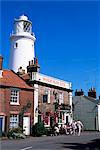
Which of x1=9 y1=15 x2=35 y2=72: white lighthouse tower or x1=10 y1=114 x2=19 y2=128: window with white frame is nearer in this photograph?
x1=10 y1=114 x2=19 y2=128: window with white frame

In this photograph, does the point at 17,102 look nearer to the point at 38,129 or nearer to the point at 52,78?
the point at 38,129

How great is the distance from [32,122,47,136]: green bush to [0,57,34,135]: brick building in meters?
0.61

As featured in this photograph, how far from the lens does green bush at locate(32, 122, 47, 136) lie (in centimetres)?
3284

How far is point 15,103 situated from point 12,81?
107 inches

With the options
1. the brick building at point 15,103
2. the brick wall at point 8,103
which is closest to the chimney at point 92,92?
the brick building at point 15,103

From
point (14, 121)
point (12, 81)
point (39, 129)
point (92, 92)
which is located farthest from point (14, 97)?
point (92, 92)

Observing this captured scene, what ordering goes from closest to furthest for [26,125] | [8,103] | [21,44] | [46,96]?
1. [8,103]
2. [26,125]
3. [46,96]
4. [21,44]

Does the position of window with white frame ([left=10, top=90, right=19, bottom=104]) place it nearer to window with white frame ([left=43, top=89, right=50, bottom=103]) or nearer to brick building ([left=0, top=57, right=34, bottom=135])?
brick building ([left=0, top=57, right=34, bottom=135])

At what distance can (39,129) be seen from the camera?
32938mm

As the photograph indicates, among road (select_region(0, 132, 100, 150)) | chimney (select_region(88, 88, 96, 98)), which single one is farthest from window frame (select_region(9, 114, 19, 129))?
chimney (select_region(88, 88, 96, 98))

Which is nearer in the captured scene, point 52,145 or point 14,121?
point 52,145

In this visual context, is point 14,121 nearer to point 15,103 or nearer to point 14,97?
point 15,103

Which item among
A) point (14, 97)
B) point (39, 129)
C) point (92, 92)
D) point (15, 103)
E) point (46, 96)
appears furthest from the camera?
point (92, 92)

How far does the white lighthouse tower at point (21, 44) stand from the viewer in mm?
45344
